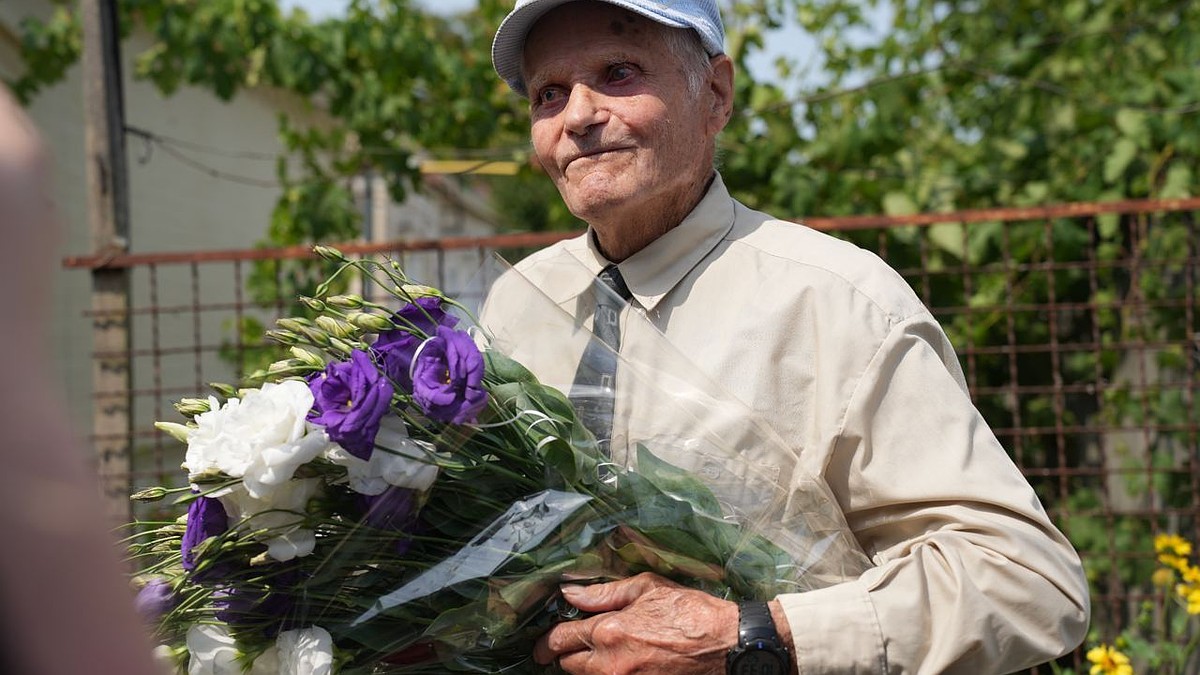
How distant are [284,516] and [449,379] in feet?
0.86

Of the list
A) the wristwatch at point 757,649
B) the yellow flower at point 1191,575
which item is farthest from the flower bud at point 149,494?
the yellow flower at point 1191,575

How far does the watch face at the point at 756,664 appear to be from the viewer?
1.51 meters

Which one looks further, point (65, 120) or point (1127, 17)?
point (65, 120)

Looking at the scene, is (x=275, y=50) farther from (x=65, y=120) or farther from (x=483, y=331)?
(x=483, y=331)

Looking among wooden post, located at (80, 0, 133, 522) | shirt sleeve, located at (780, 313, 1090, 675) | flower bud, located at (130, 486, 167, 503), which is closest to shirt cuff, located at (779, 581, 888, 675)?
shirt sleeve, located at (780, 313, 1090, 675)

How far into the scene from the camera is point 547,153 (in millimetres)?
2109

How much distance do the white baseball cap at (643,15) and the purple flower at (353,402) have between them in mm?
878

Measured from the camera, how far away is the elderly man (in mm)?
1526

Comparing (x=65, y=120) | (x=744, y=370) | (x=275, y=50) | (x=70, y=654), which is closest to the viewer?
(x=70, y=654)

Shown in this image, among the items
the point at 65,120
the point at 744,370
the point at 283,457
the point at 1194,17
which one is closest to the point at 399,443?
the point at 283,457

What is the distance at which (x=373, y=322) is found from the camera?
145 cm

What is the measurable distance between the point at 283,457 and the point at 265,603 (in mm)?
236

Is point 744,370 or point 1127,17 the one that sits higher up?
point 1127,17

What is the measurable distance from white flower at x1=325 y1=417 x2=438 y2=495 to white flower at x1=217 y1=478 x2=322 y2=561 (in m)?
0.05
